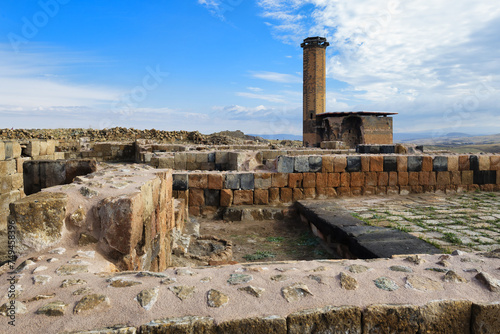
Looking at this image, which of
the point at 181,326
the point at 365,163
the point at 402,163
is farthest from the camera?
the point at 402,163

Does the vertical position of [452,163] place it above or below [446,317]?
above

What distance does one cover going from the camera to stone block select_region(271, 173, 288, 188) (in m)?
7.42

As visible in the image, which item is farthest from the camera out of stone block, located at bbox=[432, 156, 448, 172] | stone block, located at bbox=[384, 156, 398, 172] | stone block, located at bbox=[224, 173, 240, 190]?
stone block, located at bbox=[432, 156, 448, 172]

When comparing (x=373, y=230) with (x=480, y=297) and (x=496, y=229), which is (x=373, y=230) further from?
(x=480, y=297)

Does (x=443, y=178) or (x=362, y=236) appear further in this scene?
(x=443, y=178)

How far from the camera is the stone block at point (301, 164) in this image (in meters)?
7.57

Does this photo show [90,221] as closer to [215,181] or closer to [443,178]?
[215,181]

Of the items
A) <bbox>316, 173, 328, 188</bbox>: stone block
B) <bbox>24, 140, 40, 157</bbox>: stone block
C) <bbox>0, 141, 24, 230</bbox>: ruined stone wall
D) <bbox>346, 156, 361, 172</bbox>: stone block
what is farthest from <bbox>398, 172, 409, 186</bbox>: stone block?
<bbox>24, 140, 40, 157</bbox>: stone block

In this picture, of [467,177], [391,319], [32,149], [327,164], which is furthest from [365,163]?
[32,149]

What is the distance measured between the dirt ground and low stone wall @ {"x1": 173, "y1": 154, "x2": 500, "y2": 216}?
1.99 feet

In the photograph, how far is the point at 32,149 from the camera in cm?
980

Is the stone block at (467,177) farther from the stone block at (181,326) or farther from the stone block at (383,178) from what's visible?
the stone block at (181,326)

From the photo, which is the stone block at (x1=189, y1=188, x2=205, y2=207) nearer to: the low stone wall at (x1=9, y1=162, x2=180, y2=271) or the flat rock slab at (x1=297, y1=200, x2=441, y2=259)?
the flat rock slab at (x1=297, y1=200, x2=441, y2=259)

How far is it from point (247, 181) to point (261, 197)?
0.49 m
